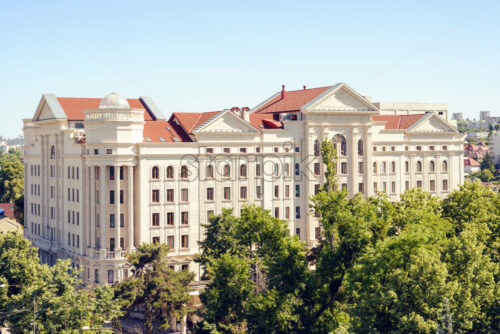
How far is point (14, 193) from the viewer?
145 m

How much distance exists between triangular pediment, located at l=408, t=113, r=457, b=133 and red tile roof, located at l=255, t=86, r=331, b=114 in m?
16.0

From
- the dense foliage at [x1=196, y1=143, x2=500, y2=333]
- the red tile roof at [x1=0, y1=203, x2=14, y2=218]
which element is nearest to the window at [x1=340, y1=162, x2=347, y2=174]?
the dense foliage at [x1=196, y1=143, x2=500, y2=333]

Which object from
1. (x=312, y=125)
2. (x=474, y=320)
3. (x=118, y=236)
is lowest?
(x=474, y=320)

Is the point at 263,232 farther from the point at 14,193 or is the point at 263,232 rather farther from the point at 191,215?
the point at 14,193

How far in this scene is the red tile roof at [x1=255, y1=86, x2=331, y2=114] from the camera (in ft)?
301

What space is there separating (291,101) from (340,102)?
23.8 ft

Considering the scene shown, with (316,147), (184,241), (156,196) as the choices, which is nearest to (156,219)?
(156,196)

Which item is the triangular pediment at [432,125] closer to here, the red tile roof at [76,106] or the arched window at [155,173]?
the red tile roof at [76,106]

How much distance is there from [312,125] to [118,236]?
28.5 metres

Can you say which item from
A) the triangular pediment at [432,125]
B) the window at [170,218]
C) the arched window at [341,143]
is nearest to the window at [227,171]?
the window at [170,218]

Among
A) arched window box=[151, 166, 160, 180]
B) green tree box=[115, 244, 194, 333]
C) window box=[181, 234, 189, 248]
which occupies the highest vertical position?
arched window box=[151, 166, 160, 180]

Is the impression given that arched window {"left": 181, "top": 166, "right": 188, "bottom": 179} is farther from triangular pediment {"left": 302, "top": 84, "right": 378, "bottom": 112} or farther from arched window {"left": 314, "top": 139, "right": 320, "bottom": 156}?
arched window {"left": 314, "top": 139, "right": 320, "bottom": 156}

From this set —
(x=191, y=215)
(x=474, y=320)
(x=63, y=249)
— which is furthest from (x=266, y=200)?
(x=474, y=320)

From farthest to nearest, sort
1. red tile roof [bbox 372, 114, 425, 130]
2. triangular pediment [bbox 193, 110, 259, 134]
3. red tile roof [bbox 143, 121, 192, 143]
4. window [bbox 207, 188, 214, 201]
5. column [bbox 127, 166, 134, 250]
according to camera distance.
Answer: red tile roof [bbox 372, 114, 425, 130] → window [bbox 207, 188, 214, 201] → triangular pediment [bbox 193, 110, 259, 134] → red tile roof [bbox 143, 121, 192, 143] → column [bbox 127, 166, 134, 250]
